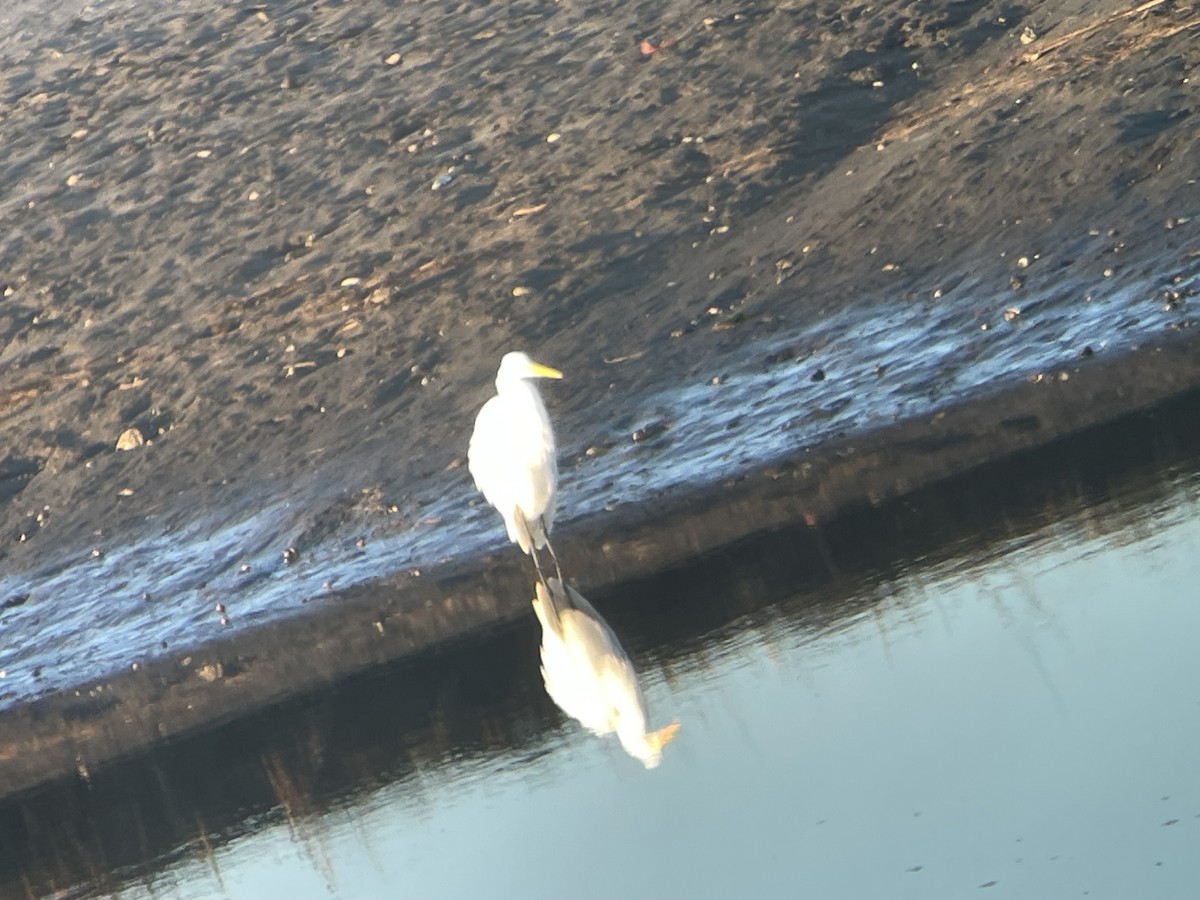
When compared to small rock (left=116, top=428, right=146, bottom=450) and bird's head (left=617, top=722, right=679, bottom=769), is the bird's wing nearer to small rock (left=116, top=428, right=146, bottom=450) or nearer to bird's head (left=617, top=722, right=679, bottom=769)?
bird's head (left=617, top=722, right=679, bottom=769)

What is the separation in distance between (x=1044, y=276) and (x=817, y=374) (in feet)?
5.14

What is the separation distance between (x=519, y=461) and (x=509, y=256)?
194 inches

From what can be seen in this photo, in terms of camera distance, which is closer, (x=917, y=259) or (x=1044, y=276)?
(x=1044, y=276)

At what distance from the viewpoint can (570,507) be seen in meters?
10.8

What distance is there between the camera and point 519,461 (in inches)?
369

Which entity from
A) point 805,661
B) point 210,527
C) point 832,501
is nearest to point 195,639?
point 210,527

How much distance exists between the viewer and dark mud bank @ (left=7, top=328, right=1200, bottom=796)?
8992mm

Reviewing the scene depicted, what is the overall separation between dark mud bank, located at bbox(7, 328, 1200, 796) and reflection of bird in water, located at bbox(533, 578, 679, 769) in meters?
0.50

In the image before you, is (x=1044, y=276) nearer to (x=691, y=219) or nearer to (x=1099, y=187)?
(x=1099, y=187)

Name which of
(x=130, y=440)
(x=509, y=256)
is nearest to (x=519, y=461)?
(x=509, y=256)

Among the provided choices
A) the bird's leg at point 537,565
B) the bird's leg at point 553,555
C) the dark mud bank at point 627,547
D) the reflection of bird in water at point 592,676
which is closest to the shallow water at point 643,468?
the dark mud bank at point 627,547

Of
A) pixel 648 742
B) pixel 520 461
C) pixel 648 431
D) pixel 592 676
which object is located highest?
pixel 520 461

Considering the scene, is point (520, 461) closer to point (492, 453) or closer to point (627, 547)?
point (492, 453)

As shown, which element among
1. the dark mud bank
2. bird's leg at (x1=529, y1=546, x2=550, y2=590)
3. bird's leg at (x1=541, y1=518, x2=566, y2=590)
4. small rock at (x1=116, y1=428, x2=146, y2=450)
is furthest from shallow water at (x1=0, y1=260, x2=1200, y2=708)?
small rock at (x1=116, y1=428, x2=146, y2=450)
